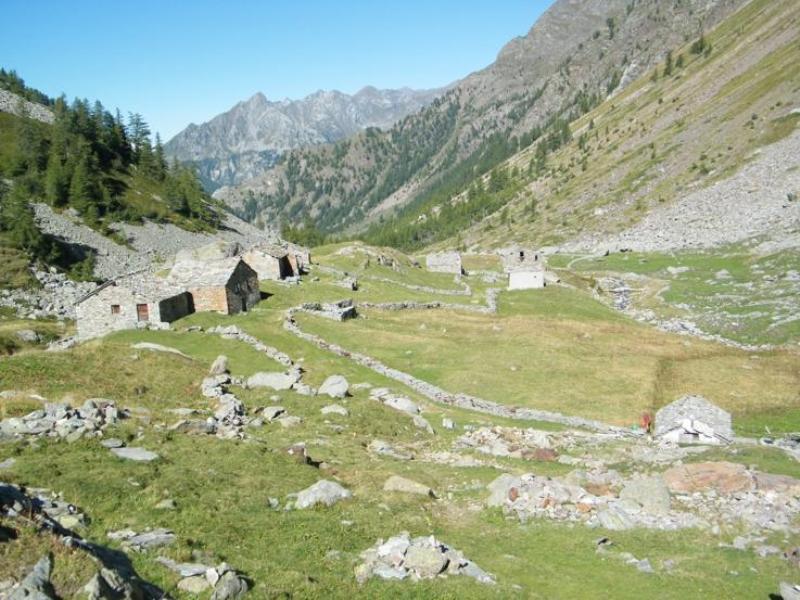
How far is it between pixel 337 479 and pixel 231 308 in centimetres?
3779

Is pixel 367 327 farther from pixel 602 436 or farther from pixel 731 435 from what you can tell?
pixel 731 435

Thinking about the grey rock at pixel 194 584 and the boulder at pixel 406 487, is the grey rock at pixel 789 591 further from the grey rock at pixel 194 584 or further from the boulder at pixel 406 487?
the grey rock at pixel 194 584

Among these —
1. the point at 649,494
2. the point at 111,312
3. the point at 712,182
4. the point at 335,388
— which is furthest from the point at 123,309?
the point at 712,182

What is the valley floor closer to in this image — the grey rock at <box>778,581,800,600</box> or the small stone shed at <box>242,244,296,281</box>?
the grey rock at <box>778,581,800,600</box>

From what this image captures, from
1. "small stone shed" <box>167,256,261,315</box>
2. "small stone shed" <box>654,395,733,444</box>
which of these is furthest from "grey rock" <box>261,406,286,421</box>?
"small stone shed" <box>167,256,261,315</box>

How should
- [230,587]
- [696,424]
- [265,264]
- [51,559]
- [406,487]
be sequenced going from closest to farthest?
[51,559] < [230,587] < [406,487] < [696,424] < [265,264]

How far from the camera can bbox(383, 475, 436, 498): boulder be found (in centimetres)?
2555

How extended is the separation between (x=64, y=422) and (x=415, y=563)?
17804 millimetres

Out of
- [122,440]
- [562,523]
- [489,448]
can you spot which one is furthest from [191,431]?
[562,523]

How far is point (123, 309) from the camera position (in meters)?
54.8

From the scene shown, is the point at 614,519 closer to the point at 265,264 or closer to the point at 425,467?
the point at 425,467

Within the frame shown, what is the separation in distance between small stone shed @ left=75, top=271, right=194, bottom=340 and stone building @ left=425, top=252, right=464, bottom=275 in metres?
62.6

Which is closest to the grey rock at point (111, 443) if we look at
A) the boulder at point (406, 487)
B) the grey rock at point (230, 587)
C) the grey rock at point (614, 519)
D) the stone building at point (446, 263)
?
→ the boulder at point (406, 487)

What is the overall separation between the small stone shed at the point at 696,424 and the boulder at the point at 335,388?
19837 millimetres
